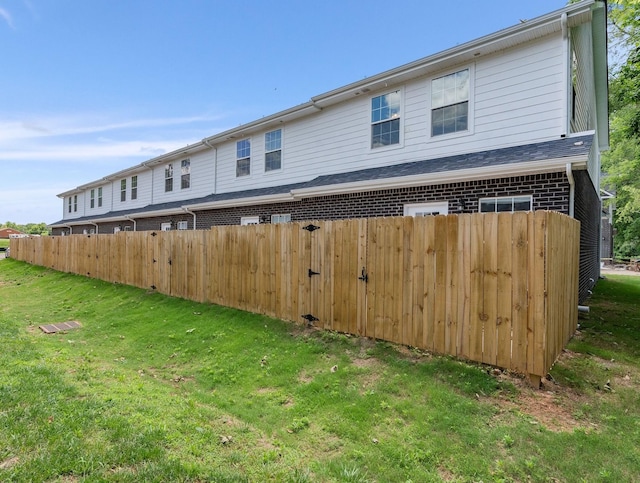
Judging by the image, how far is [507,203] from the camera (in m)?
6.97

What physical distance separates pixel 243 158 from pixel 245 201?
268cm

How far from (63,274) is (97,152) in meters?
23.2

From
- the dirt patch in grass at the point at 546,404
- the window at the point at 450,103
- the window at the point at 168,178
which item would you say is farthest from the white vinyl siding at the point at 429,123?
the window at the point at 168,178

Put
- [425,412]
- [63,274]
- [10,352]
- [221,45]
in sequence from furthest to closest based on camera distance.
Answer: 1. [221,45]
2. [63,274]
3. [10,352]
4. [425,412]

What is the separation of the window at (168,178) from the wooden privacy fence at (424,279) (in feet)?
38.2

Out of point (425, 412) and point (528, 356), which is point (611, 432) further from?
point (425, 412)

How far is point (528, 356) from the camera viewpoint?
397cm

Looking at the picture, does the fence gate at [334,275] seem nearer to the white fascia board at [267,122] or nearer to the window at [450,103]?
the window at [450,103]

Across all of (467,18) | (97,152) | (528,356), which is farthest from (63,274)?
(97,152)

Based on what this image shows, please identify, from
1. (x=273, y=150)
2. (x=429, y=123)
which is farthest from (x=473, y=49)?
(x=273, y=150)

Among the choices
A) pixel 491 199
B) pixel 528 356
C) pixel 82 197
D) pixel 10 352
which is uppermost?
pixel 82 197

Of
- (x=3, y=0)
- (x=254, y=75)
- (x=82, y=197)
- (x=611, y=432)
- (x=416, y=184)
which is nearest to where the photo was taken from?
(x=611, y=432)

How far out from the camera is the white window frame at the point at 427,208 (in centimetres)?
781

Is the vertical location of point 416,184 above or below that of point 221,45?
below
